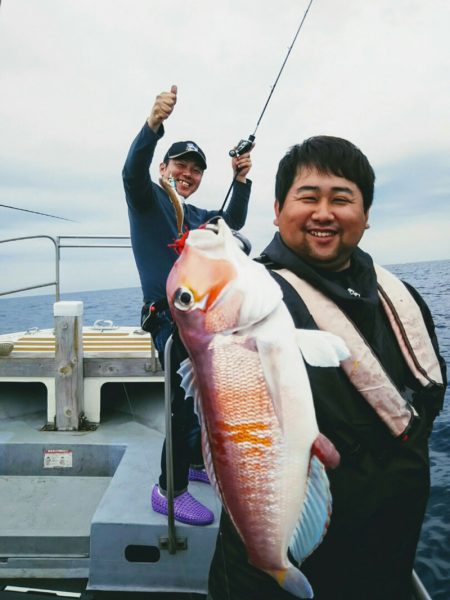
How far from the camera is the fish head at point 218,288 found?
1.35m

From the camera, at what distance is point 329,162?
168 cm

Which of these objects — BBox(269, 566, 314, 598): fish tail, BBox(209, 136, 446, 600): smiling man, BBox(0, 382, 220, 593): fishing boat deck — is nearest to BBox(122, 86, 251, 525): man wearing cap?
BBox(0, 382, 220, 593): fishing boat deck

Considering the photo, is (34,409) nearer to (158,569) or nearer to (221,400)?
(158,569)

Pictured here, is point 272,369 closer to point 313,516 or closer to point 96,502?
point 313,516

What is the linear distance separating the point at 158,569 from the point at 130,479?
80 centimetres

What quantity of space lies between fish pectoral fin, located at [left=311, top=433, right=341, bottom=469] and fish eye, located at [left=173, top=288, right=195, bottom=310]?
0.59 m

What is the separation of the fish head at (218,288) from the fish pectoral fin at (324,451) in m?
0.42

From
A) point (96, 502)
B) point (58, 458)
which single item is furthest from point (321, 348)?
point (58, 458)

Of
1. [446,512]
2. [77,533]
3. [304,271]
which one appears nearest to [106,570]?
[77,533]

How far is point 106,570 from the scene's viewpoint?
2.81 metres

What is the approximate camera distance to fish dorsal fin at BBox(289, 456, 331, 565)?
133cm

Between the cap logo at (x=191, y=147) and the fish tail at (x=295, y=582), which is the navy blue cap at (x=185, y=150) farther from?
the fish tail at (x=295, y=582)

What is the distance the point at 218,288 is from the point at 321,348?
1.26ft

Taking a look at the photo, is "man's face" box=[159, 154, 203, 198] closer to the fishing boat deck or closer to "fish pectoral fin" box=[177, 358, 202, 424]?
"fish pectoral fin" box=[177, 358, 202, 424]
